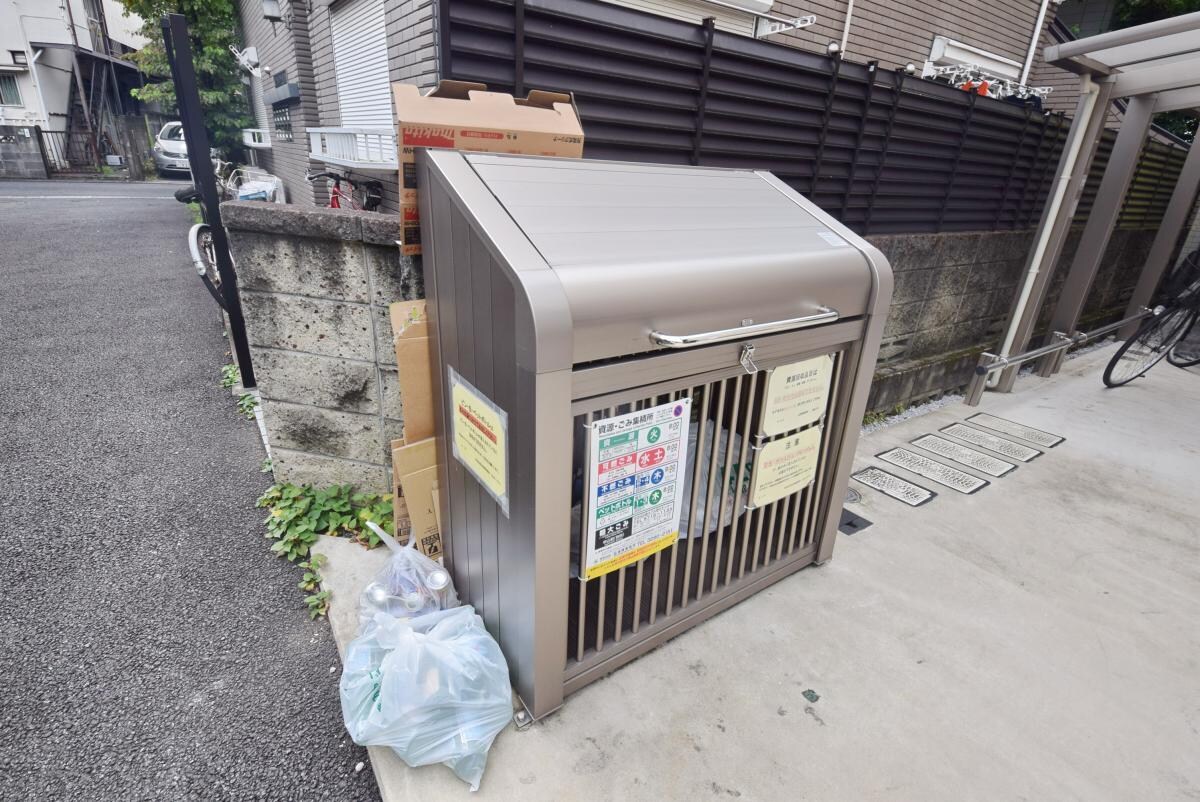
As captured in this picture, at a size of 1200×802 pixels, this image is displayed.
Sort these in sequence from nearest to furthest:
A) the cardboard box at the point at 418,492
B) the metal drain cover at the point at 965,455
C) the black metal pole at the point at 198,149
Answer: the cardboard box at the point at 418,492
the black metal pole at the point at 198,149
the metal drain cover at the point at 965,455

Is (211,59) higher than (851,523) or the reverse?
higher

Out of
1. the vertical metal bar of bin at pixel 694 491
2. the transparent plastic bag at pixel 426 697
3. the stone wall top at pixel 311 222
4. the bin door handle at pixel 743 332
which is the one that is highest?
the stone wall top at pixel 311 222

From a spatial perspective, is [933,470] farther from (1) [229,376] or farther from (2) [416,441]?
(1) [229,376]

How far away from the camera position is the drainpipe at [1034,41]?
7.94 meters

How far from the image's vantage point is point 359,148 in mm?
4961

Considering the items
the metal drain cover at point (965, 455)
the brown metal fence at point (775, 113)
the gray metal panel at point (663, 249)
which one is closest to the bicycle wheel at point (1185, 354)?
the brown metal fence at point (775, 113)

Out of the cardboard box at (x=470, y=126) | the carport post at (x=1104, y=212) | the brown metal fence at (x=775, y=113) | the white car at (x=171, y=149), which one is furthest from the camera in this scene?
the white car at (x=171, y=149)

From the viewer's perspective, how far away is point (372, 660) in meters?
1.75

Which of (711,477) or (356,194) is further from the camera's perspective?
(356,194)

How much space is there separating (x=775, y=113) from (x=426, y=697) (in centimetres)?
339

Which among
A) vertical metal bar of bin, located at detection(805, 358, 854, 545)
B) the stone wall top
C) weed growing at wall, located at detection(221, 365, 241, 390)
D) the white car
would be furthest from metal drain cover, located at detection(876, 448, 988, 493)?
the white car

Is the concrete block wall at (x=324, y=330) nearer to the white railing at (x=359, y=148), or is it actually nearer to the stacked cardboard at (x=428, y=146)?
the stacked cardboard at (x=428, y=146)

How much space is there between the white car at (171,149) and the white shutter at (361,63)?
46.8 feet

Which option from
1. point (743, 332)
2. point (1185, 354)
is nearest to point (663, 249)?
point (743, 332)
